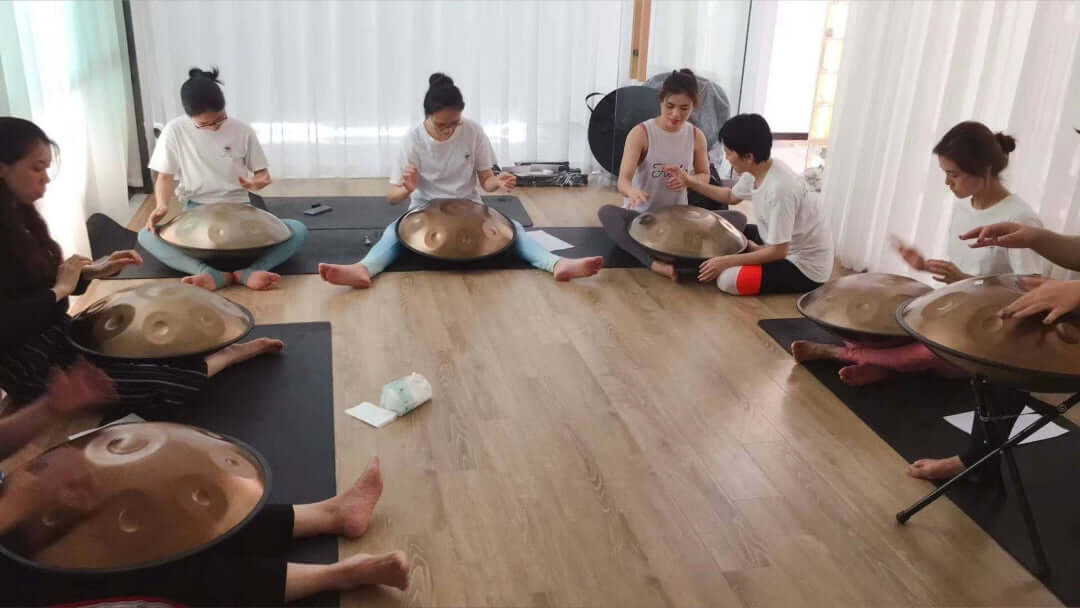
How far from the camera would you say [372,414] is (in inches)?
94.7

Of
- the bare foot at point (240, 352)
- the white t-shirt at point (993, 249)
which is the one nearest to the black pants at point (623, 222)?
the white t-shirt at point (993, 249)

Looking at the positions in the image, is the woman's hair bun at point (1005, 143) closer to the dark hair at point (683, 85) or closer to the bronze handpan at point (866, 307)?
the bronze handpan at point (866, 307)

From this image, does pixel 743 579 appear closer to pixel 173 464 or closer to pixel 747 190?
pixel 173 464

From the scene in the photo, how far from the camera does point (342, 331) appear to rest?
296 cm

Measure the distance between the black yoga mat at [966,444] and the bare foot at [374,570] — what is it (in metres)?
1.16

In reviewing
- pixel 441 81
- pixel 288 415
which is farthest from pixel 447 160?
pixel 288 415

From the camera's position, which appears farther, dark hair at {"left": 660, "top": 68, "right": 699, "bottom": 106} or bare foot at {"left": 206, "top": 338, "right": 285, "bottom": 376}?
dark hair at {"left": 660, "top": 68, "right": 699, "bottom": 106}

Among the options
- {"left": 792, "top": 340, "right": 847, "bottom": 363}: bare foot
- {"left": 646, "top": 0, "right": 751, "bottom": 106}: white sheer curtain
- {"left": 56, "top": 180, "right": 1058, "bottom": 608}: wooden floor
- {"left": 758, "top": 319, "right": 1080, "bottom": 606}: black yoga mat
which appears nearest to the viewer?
{"left": 56, "top": 180, "right": 1058, "bottom": 608}: wooden floor

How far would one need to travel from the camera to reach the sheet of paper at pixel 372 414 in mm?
2367

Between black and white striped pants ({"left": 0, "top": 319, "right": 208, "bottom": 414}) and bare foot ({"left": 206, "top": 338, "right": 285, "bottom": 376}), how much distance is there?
0.27ft

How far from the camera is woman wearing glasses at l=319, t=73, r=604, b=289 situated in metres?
3.40

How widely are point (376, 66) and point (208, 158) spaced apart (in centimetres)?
176

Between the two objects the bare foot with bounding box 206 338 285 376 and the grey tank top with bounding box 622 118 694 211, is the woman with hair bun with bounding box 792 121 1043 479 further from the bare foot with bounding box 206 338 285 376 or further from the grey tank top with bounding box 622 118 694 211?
the bare foot with bounding box 206 338 285 376

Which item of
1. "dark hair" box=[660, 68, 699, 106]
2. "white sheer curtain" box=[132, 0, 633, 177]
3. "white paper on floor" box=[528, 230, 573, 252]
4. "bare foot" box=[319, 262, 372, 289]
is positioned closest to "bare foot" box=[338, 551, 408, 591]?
"bare foot" box=[319, 262, 372, 289]
